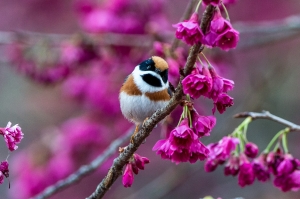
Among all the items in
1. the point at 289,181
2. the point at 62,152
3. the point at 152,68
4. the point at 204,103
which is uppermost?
the point at 204,103

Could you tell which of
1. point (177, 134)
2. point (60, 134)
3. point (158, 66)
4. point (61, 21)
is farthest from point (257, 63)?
point (177, 134)

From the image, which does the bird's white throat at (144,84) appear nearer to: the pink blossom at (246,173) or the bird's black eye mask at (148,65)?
the bird's black eye mask at (148,65)

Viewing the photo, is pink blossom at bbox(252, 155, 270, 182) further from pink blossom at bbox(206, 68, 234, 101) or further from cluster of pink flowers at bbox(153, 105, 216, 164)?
pink blossom at bbox(206, 68, 234, 101)

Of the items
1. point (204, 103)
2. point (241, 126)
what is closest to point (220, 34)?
point (241, 126)

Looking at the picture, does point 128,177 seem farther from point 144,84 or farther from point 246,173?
point 144,84

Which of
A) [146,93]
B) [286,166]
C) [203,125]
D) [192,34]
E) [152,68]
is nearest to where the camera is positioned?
[192,34]

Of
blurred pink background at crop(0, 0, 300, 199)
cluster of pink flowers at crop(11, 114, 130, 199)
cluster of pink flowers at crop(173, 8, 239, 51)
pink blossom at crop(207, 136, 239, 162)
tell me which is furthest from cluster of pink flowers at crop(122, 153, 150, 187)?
blurred pink background at crop(0, 0, 300, 199)
